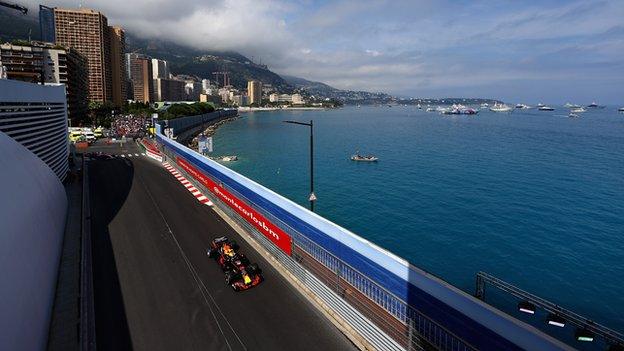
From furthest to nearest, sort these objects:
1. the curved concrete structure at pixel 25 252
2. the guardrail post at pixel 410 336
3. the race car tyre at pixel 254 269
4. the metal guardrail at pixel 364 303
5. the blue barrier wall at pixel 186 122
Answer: the blue barrier wall at pixel 186 122 → the race car tyre at pixel 254 269 → the metal guardrail at pixel 364 303 → the guardrail post at pixel 410 336 → the curved concrete structure at pixel 25 252

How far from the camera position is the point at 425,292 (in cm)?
1188

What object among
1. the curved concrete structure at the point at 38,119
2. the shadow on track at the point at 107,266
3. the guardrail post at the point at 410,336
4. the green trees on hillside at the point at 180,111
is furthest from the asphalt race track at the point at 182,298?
the green trees on hillside at the point at 180,111

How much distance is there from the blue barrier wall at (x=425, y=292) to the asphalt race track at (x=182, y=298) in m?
2.68

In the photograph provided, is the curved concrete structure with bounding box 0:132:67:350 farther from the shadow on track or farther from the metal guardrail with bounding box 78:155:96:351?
the shadow on track

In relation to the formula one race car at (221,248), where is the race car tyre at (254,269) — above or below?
below

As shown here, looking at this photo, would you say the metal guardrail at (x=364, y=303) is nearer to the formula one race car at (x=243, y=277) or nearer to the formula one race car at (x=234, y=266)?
the formula one race car at (x=243, y=277)

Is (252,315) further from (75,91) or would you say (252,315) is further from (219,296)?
→ (75,91)

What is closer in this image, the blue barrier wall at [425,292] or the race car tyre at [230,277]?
the blue barrier wall at [425,292]

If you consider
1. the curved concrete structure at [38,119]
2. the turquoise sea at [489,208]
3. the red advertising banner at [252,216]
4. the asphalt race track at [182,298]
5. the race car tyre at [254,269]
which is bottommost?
the turquoise sea at [489,208]

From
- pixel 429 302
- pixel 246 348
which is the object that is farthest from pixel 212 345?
pixel 429 302

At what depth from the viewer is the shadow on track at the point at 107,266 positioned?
13.9m

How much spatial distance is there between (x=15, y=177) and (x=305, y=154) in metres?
72.2

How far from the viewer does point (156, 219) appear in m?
26.4

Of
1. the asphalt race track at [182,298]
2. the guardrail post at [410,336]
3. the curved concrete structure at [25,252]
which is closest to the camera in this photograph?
the curved concrete structure at [25,252]
